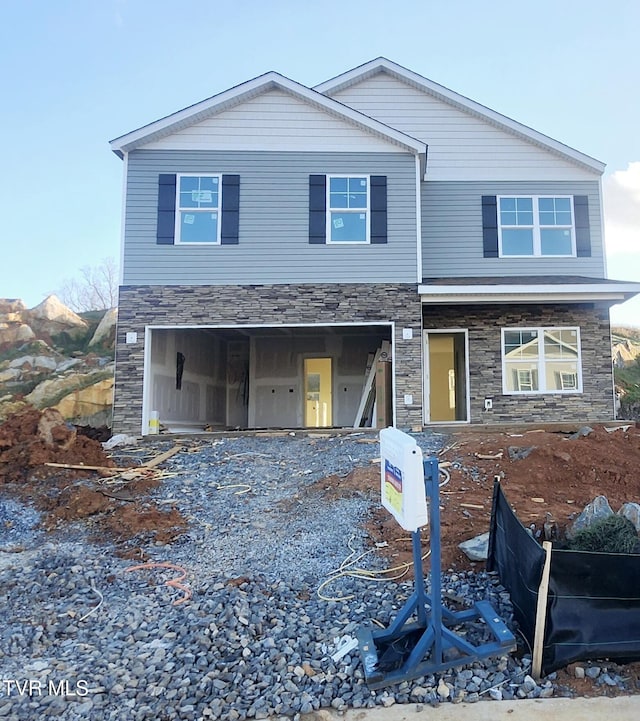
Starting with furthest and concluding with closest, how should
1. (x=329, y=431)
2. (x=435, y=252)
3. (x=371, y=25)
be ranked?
(x=371, y=25) → (x=435, y=252) → (x=329, y=431)

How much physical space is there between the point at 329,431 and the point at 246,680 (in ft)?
24.8

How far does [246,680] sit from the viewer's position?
10.4 ft

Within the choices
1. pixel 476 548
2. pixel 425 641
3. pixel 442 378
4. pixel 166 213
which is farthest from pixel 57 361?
pixel 425 641

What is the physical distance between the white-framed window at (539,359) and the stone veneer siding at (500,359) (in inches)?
5.4

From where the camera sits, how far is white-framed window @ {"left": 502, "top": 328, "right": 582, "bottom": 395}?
1180 centimetres

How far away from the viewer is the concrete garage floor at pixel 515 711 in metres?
2.76

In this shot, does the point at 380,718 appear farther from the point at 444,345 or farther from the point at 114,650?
the point at 444,345

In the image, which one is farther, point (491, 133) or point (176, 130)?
point (491, 133)

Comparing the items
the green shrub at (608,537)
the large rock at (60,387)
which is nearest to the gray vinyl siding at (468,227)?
the green shrub at (608,537)

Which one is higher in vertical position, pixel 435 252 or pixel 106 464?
pixel 435 252

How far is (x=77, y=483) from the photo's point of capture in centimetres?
731

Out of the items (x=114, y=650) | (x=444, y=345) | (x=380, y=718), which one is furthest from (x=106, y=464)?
(x=444, y=345)

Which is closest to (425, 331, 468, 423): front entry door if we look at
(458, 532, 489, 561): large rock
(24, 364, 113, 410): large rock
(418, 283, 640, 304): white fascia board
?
(418, 283, 640, 304): white fascia board

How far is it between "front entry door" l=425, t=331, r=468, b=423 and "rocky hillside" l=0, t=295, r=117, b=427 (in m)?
10.3
